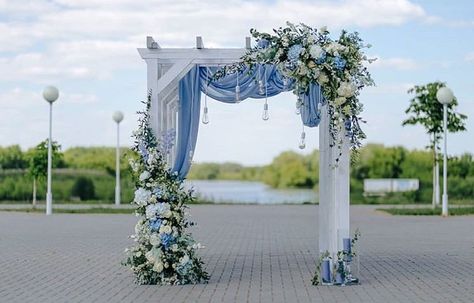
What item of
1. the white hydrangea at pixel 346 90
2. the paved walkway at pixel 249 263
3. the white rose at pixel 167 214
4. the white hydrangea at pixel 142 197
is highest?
the white hydrangea at pixel 346 90

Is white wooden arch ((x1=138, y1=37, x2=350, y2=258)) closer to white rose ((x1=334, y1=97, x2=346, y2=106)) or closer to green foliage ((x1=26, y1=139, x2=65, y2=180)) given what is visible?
white rose ((x1=334, y1=97, x2=346, y2=106))

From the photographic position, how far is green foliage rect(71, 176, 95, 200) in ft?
130

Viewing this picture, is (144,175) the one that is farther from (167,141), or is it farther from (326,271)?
(326,271)

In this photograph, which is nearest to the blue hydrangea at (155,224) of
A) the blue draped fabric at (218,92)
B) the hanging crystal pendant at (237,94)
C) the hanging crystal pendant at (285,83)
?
the blue draped fabric at (218,92)

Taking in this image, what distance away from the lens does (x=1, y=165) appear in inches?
1742

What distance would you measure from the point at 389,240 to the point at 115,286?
336 inches

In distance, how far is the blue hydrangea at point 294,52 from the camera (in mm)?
11570

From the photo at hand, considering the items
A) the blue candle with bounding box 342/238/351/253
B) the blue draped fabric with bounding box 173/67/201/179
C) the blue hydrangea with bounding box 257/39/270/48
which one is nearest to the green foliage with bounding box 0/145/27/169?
the blue draped fabric with bounding box 173/67/201/179

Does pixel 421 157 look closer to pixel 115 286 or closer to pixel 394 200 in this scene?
pixel 394 200

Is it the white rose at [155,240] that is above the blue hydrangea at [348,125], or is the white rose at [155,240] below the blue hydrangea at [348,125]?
below

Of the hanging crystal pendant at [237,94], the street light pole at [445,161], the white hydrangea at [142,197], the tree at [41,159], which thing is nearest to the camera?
the white hydrangea at [142,197]

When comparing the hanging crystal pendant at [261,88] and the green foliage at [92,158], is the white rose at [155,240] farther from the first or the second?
the green foliage at [92,158]

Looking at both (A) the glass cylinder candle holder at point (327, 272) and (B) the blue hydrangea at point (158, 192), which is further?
(B) the blue hydrangea at point (158, 192)

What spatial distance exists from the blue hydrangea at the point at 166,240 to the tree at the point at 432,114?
19644 millimetres
